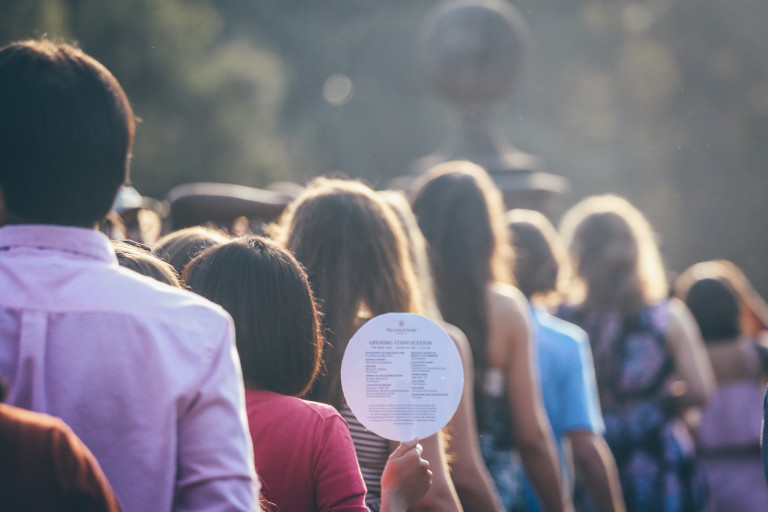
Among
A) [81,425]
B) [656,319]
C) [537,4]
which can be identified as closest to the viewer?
[81,425]

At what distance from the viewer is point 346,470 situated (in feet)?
6.28

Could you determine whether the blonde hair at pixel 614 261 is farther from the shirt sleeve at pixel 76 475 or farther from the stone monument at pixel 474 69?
the shirt sleeve at pixel 76 475

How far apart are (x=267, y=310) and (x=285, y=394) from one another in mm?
193

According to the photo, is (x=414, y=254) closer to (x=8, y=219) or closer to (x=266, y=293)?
(x=266, y=293)

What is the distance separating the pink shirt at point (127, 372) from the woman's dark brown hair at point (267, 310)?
515 millimetres

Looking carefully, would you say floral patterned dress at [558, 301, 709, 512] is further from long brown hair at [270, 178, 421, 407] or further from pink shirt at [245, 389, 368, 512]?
pink shirt at [245, 389, 368, 512]

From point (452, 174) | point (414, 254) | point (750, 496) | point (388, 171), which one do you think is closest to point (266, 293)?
point (414, 254)

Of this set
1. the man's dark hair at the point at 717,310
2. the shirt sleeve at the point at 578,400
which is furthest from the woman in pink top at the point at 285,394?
the man's dark hair at the point at 717,310

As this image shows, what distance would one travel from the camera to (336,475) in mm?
1900

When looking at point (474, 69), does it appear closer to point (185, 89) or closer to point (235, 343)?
point (235, 343)

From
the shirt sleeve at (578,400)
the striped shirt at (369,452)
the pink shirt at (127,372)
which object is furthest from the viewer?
the shirt sleeve at (578,400)

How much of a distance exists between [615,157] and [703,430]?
1772 cm

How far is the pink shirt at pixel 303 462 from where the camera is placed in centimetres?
190

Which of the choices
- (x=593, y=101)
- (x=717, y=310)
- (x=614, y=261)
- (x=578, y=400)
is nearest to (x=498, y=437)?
(x=578, y=400)
